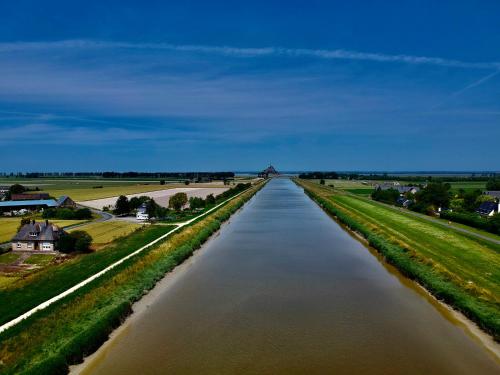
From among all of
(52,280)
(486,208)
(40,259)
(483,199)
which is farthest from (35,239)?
(483,199)

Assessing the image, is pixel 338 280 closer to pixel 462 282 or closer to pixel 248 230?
pixel 462 282

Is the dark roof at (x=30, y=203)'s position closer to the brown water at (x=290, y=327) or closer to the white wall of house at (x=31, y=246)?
the white wall of house at (x=31, y=246)

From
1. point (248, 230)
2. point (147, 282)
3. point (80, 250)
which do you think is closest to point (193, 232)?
point (248, 230)

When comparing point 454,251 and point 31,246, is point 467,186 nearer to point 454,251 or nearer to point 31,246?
point 454,251

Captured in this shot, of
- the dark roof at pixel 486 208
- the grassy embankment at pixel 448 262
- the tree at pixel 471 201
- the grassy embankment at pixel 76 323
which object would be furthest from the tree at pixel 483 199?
the grassy embankment at pixel 76 323


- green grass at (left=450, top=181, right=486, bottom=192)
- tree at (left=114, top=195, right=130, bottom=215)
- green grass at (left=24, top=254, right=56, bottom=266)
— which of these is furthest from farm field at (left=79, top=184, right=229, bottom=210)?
green grass at (left=450, top=181, right=486, bottom=192)

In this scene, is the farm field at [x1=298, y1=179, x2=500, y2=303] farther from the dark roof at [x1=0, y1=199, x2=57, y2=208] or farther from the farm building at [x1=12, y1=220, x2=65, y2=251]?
the dark roof at [x1=0, y1=199, x2=57, y2=208]

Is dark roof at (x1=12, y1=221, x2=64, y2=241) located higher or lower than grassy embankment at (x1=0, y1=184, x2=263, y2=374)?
higher
